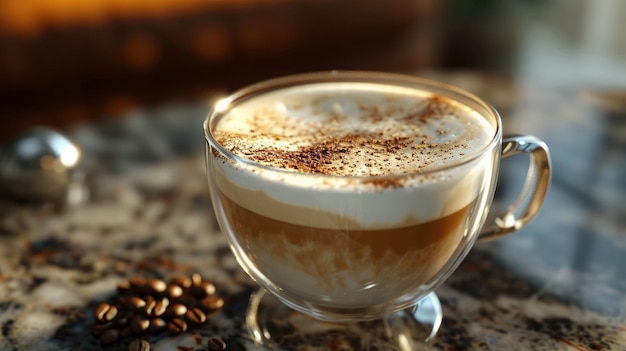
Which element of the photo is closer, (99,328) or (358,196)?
(358,196)

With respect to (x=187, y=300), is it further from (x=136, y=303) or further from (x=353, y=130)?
(x=353, y=130)

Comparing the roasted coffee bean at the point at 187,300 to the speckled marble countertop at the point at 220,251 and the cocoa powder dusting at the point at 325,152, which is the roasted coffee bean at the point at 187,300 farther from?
the cocoa powder dusting at the point at 325,152

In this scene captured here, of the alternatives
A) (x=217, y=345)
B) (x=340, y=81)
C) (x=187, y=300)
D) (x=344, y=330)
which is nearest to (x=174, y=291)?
(x=187, y=300)

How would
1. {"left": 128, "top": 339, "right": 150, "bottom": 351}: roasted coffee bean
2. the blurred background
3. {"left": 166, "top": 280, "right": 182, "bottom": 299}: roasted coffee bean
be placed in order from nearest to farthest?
1. {"left": 128, "top": 339, "right": 150, "bottom": 351}: roasted coffee bean
2. {"left": 166, "top": 280, "right": 182, "bottom": 299}: roasted coffee bean
3. the blurred background

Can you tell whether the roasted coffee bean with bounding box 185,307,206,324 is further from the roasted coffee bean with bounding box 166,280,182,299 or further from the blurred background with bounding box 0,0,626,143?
the blurred background with bounding box 0,0,626,143

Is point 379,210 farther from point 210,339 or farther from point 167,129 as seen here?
point 167,129

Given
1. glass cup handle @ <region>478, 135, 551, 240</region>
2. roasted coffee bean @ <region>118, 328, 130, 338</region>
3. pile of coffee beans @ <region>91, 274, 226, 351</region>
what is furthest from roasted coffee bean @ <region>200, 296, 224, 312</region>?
glass cup handle @ <region>478, 135, 551, 240</region>

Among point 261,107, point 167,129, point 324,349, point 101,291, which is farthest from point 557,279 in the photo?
point 167,129
